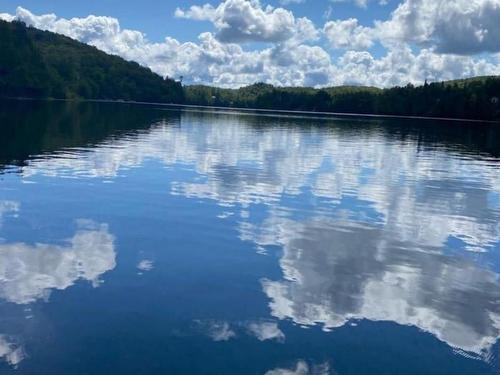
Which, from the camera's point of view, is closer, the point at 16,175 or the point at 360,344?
the point at 360,344

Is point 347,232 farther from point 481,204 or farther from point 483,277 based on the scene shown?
point 481,204

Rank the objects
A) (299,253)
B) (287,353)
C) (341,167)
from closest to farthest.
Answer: (287,353)
(299,253)
(341,167)

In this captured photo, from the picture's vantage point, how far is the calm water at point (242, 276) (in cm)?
1398

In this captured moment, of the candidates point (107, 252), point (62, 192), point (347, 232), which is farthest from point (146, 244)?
point (62, 192)

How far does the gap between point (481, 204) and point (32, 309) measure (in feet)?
106

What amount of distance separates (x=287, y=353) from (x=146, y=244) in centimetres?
1134

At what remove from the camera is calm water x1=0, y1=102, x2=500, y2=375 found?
45.9 ft

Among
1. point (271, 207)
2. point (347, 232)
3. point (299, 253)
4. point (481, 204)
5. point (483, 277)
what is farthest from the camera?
point (481, 204)

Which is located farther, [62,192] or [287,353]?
[62,192]

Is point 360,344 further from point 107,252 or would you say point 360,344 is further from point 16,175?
point 16,175

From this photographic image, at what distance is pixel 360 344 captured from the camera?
48.8ft

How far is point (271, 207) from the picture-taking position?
32.7m

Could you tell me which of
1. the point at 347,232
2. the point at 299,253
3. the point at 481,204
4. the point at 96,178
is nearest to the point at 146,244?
the point at 299,253

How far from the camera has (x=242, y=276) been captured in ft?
66.0
